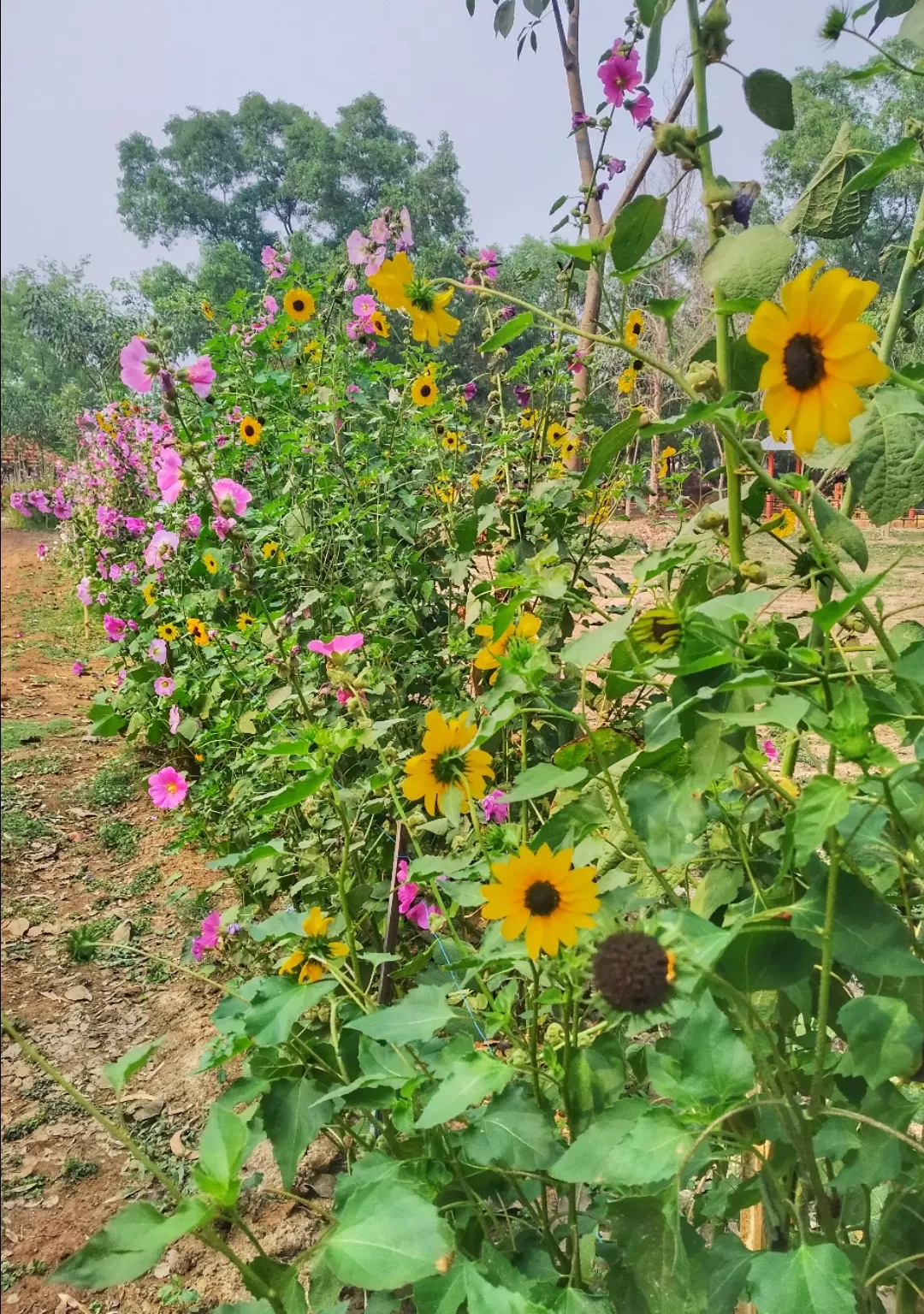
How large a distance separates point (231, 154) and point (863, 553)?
2182 mm

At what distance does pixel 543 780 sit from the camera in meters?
0.47

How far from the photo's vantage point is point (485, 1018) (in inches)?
24.0

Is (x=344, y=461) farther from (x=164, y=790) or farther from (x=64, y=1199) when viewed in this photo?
(x=64, y=1199)


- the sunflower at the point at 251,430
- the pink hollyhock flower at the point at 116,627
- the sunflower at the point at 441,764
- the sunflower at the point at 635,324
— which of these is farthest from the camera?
the pink hollyhock flower at the point at 116,627

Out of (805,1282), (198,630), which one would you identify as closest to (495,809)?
(805,1282)

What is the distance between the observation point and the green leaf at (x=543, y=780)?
456 millimetres

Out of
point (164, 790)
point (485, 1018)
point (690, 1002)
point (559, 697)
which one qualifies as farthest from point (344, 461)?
point (690, 1002)

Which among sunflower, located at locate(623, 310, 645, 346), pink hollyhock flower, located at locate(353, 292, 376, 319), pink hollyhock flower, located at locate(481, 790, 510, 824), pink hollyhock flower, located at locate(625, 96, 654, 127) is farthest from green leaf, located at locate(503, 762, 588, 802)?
pink hollyhock flower, located at locate(353, 292, 376, 319)

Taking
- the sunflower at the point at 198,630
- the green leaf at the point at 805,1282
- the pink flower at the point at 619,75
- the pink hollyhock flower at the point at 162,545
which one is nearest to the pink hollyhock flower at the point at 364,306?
the pink hollyhock flower at the point at 162,545

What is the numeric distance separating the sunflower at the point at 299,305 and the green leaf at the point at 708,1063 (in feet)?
4.65

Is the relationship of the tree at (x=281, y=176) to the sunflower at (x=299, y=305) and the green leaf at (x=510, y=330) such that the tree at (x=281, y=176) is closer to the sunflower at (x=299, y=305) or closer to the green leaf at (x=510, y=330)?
the sunflower at (x=299, y=305)

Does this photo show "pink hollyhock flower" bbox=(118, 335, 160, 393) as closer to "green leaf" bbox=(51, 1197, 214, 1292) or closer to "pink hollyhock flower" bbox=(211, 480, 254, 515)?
"pink hollyhock flower" bbox=(211, 480, 254, 515)

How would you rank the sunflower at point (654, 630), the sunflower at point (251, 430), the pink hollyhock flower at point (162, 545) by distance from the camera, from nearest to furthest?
the sunflower at point (654, 630) → the pink hollyhock flower at point (162, 545) → the sunflower at point (251, 430)

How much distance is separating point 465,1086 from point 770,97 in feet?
1.96
